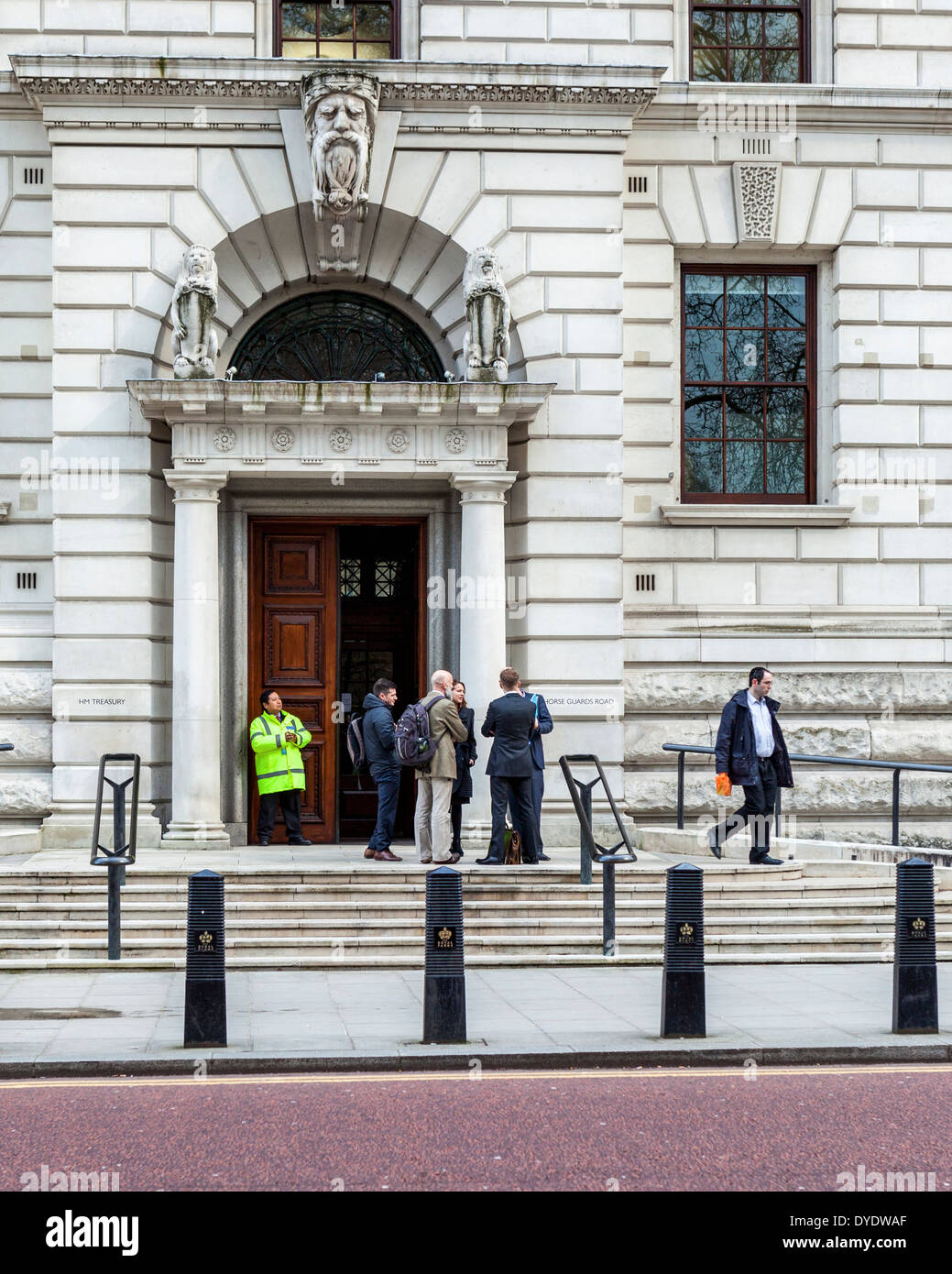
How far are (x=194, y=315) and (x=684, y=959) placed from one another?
1000 cm

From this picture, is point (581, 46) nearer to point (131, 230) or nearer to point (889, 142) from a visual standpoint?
point (889, 142)

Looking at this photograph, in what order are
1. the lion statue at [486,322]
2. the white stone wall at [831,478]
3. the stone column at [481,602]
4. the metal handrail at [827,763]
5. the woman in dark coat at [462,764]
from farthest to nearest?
1. the white stone wall at [831,478]
2. the lion statue at [486,322]
3. the stone column at [481,602]
4. the metal handrail at [827,763]
5. the woman in dark coat at [462,764]

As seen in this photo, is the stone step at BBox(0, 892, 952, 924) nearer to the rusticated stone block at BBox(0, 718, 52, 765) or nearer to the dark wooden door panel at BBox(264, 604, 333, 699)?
the rusticated stone block at BBox(0, 718, 52, 765)

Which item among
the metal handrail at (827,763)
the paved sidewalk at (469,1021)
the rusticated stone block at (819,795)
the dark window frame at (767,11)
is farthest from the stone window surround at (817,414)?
the paved sidewalk at (469,1021)

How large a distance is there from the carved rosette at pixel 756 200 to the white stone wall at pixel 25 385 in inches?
309

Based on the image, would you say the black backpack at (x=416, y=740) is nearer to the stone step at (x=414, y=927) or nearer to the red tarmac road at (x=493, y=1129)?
the stone step at (x=414, y=927)

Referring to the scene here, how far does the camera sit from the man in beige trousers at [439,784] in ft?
48.1

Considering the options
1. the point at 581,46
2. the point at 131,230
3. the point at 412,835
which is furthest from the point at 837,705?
the point at 131,230

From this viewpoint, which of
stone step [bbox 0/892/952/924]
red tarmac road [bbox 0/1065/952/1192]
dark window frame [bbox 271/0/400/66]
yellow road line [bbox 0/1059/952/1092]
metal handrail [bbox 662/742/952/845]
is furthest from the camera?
dark window frame [bbox 271/0/400/66]

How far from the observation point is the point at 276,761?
677 inches

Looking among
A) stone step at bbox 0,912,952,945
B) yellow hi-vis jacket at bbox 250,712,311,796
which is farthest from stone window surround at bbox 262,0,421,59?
stone step at bbox 0,912,952,945

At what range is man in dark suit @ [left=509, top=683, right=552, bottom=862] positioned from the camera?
49.0ft

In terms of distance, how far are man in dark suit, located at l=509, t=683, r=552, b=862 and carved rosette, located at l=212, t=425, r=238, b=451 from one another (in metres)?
4.27
